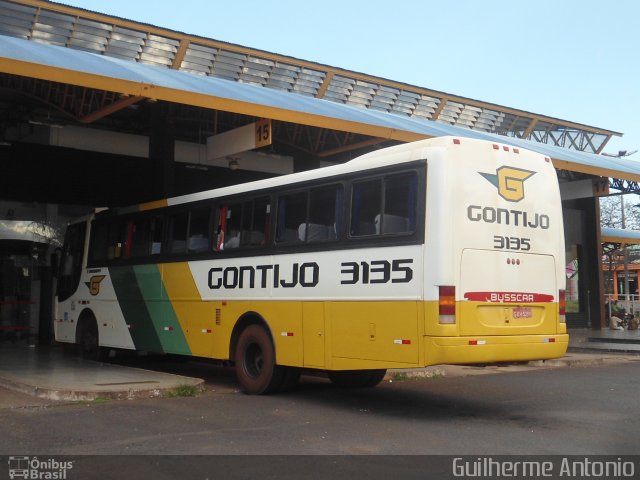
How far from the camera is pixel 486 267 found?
8953 mm

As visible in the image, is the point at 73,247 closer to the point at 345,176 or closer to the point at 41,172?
the point at 41,172

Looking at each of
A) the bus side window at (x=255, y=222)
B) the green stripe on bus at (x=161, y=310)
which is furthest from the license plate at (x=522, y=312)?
the green stripe on bus at (x=161, y=310)

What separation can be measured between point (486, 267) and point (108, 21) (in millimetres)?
13930

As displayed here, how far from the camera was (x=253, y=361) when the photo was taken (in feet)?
36.9

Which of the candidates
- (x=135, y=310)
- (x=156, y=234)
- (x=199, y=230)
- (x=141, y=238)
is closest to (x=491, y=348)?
(x=199, y=230)

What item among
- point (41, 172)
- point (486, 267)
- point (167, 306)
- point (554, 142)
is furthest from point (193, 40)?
point (554, 142)

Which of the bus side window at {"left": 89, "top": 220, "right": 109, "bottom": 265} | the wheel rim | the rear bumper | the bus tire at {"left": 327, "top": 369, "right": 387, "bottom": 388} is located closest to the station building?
the bus side window at {"left": 89, "top": 220, "right": 109, "bottom": 265}

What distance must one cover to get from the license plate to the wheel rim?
155 inches

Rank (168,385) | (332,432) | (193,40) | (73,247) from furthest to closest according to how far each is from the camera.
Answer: (193,40)
(73,247)
(168,385)
(332,432)

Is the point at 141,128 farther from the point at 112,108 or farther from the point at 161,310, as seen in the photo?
the point at 161,310

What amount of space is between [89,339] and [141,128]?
7585 mm

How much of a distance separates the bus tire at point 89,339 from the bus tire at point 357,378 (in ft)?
18.2

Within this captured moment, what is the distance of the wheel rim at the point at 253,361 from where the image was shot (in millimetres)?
11133

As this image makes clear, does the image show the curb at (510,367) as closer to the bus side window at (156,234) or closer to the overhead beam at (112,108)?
the bus side window at (156,234)
